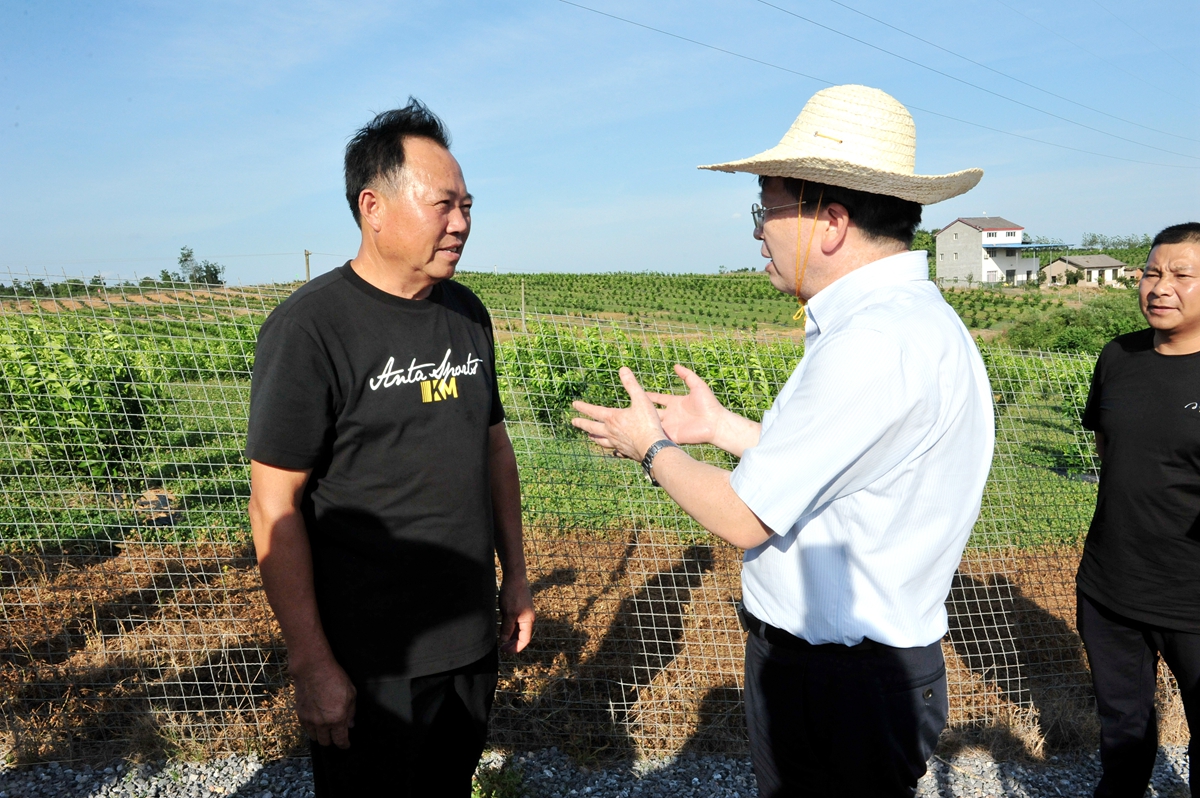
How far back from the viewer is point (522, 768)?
310 cm

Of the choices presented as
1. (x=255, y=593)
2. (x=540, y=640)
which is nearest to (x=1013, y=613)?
(x=540, y=640)

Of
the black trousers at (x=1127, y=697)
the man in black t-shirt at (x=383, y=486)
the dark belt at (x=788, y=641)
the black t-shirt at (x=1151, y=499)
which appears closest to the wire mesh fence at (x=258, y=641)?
the black trousers at (x=1127, y=697)

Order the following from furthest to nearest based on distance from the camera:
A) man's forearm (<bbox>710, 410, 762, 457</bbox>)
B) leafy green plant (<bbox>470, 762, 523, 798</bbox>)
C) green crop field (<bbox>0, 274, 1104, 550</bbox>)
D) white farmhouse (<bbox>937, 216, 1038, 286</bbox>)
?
white farmhouse (<bbox>937, 216, 1038, 286</bbox>) → green crop field (<bbox>0, 274, 1104, 550</bbox>) → leafy green plant (<bbox>470, 762, 523, 798</bbox>) → man's forearm (<bbox>710, 410, 762, 457</bbox>)

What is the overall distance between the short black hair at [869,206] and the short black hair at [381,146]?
0.95m

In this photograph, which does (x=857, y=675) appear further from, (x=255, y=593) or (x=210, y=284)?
(x=255, y=593)

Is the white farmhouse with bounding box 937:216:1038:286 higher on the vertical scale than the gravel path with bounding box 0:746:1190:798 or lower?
higher

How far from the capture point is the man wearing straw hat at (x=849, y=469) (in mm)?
1378

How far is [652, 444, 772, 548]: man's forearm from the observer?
1437mm

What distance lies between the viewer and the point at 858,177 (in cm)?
154

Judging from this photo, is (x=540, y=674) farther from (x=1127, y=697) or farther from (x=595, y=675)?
(x=1127, y=697)

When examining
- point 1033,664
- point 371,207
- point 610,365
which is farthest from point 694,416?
point 610,365

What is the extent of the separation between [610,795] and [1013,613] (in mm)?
3131


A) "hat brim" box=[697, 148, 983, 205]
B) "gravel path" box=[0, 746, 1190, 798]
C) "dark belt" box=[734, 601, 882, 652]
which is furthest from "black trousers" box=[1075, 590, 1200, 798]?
"hat brim" box=[697, 148, 983, 205]

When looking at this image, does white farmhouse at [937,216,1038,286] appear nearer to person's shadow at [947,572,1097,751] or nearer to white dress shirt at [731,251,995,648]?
person's shadow at [947,572,1097,751]
